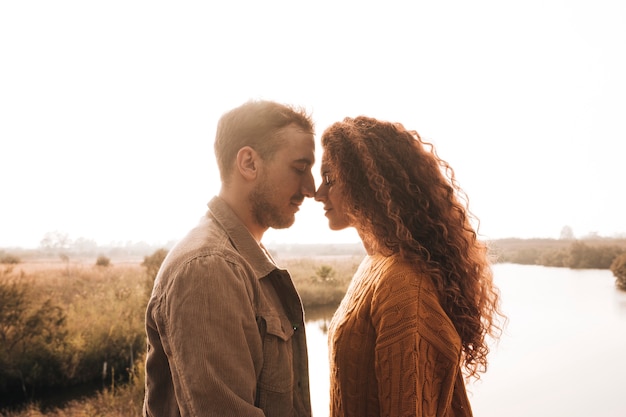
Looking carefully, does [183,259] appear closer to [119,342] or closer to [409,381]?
[409,381]

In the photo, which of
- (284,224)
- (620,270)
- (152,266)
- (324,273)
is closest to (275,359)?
(284,224)

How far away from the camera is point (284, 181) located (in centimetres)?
136

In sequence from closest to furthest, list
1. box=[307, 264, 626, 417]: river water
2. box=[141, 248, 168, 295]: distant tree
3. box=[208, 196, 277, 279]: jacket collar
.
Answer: box=[208, 196, 277, 279]: jacket collar < box=[307, 264, 626, 417]: river water < box=[141, 248, 168, 295]: distant tree

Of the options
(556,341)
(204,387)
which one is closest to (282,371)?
(204,387)

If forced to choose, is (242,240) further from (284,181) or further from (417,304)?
(417,304)

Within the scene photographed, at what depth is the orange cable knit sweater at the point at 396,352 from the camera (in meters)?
1.19

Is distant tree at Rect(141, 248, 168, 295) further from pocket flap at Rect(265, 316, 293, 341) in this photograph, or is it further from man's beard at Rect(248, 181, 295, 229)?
pocket flap at Rect(265, 316, 293, 341)

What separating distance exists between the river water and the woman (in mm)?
3856

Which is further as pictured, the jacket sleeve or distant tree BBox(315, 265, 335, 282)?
distant tree BBox(315, 265, 335, 282)

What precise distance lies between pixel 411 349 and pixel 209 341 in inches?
22.9

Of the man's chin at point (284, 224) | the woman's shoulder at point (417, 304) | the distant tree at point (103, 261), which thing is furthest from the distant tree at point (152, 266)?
the distant tree at point (103, 261)

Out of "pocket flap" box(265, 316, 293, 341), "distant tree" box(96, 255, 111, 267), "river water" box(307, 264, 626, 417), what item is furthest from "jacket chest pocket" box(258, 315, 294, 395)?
"distant tree" box(96, 255, 111, 267)

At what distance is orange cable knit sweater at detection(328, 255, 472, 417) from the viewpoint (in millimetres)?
1193

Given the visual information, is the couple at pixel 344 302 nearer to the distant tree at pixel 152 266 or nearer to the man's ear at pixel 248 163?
the man's ear at pixel 248 163
